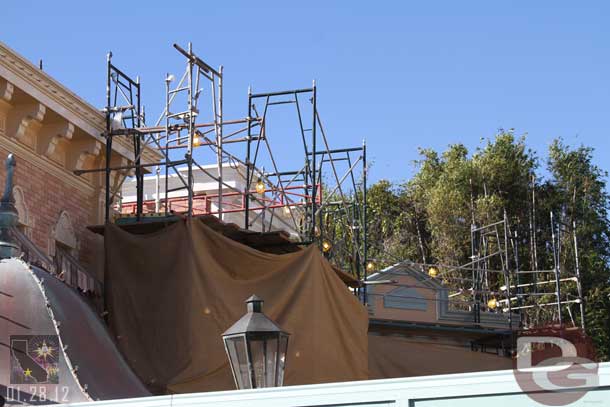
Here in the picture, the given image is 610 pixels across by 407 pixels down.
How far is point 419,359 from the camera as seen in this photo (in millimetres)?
25125

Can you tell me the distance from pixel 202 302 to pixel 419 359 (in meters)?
9.27

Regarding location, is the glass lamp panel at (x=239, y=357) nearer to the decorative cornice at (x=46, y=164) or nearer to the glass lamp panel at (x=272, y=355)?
the glass lamp panel at (x=272, y=355)

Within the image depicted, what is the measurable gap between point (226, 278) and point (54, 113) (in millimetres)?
3644

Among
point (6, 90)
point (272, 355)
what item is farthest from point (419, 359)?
point (272, 355)

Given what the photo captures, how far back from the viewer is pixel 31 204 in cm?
1708

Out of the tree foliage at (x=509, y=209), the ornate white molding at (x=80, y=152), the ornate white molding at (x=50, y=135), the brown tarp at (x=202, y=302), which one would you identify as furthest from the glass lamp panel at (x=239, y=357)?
the tree foliage at (x=509, y=209)

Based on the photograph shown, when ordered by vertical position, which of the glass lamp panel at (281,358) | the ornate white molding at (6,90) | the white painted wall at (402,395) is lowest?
the white painted wall at (402,395)

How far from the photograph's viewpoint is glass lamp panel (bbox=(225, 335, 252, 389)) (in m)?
9.47

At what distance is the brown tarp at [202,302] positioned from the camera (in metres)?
16.7

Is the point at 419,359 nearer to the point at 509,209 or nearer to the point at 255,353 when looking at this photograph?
the point at 255,353

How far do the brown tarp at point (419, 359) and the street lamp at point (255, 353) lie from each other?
43.5ft

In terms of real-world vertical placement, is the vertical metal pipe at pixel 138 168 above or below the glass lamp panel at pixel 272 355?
above

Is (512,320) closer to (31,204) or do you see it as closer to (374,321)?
(374,321)

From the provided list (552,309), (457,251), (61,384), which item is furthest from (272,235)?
(457,251)
